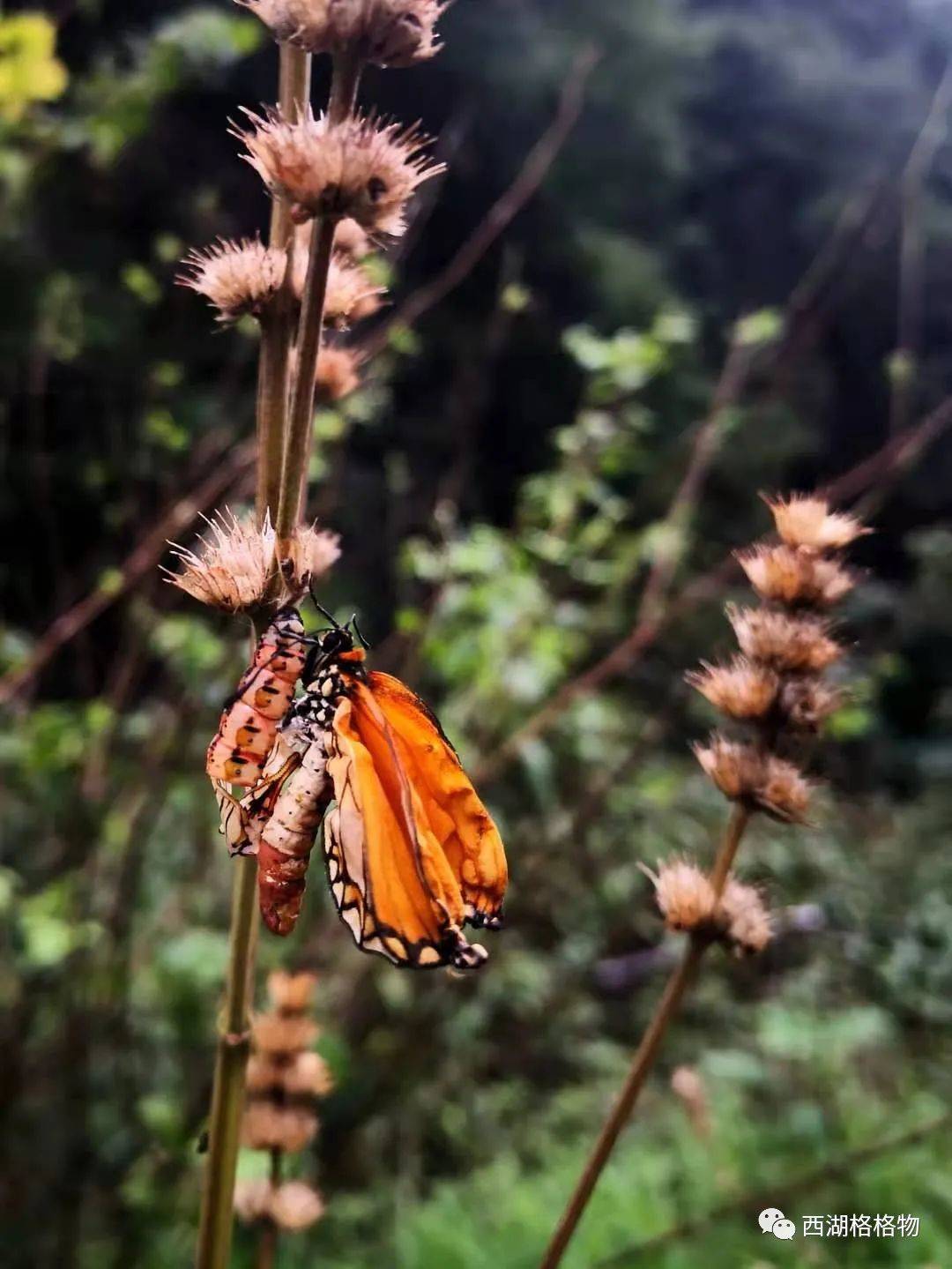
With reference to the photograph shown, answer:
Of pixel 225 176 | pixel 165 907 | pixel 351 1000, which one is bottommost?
pixel 351 1000

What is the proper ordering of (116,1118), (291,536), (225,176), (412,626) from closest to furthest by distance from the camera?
(291,536)
(412,626)
(116,1118)
(225,176)

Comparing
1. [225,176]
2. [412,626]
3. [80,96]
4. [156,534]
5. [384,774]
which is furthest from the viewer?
[225,176]

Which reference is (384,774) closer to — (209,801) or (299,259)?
(299,259)

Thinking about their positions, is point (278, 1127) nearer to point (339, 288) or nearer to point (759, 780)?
point (759, 780)

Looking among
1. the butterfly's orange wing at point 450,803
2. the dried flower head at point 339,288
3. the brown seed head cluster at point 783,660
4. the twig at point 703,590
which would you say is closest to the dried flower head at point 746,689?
the brown seed head cluster at point 783,660

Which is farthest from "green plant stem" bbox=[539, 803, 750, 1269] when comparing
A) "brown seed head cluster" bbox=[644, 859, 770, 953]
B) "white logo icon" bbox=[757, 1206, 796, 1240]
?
"white logo icon" bbox=[757, 1206, 796, 1240]

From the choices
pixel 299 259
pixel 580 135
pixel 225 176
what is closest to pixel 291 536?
pixel 299 259

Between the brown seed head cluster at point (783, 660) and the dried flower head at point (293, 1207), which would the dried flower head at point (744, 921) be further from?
the dried flower head at point (293, 1207)
